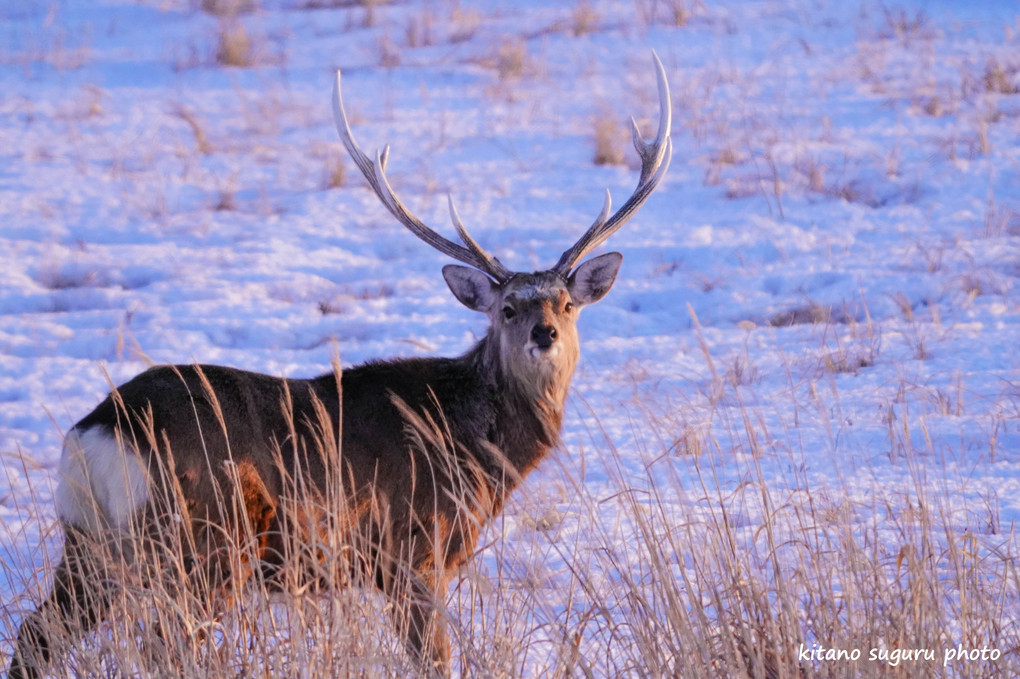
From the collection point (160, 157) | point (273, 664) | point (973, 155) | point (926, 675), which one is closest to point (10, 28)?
point (160, 157)

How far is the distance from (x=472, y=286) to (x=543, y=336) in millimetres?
826

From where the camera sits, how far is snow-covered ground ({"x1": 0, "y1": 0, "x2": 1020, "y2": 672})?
6711 mm

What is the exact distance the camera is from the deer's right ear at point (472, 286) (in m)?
5.76

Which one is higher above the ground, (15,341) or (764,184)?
(764,184)

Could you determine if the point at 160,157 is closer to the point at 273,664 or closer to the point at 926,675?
the point at 273,664

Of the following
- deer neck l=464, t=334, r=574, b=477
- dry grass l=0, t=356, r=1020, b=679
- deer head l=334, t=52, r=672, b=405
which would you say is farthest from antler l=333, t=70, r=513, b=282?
dry grass l=0, t=356, r=1020, b=679

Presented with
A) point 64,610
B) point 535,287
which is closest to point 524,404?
point 535,287

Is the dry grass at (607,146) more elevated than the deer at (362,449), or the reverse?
the dry grass at (607,146)

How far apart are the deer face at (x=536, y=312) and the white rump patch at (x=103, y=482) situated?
72.4 inches

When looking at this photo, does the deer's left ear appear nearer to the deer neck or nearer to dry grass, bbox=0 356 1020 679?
the deer neck

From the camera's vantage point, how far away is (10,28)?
49.2 feet

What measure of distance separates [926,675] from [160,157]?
33.2 feet

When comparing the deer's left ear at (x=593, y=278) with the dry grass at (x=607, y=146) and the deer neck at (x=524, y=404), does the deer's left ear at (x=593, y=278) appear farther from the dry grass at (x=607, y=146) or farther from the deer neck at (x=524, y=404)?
the dry grass at (x=607, y=146)

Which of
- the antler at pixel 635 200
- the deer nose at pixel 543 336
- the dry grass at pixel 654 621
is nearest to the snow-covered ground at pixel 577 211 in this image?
the deer nose at pixel 543 336
